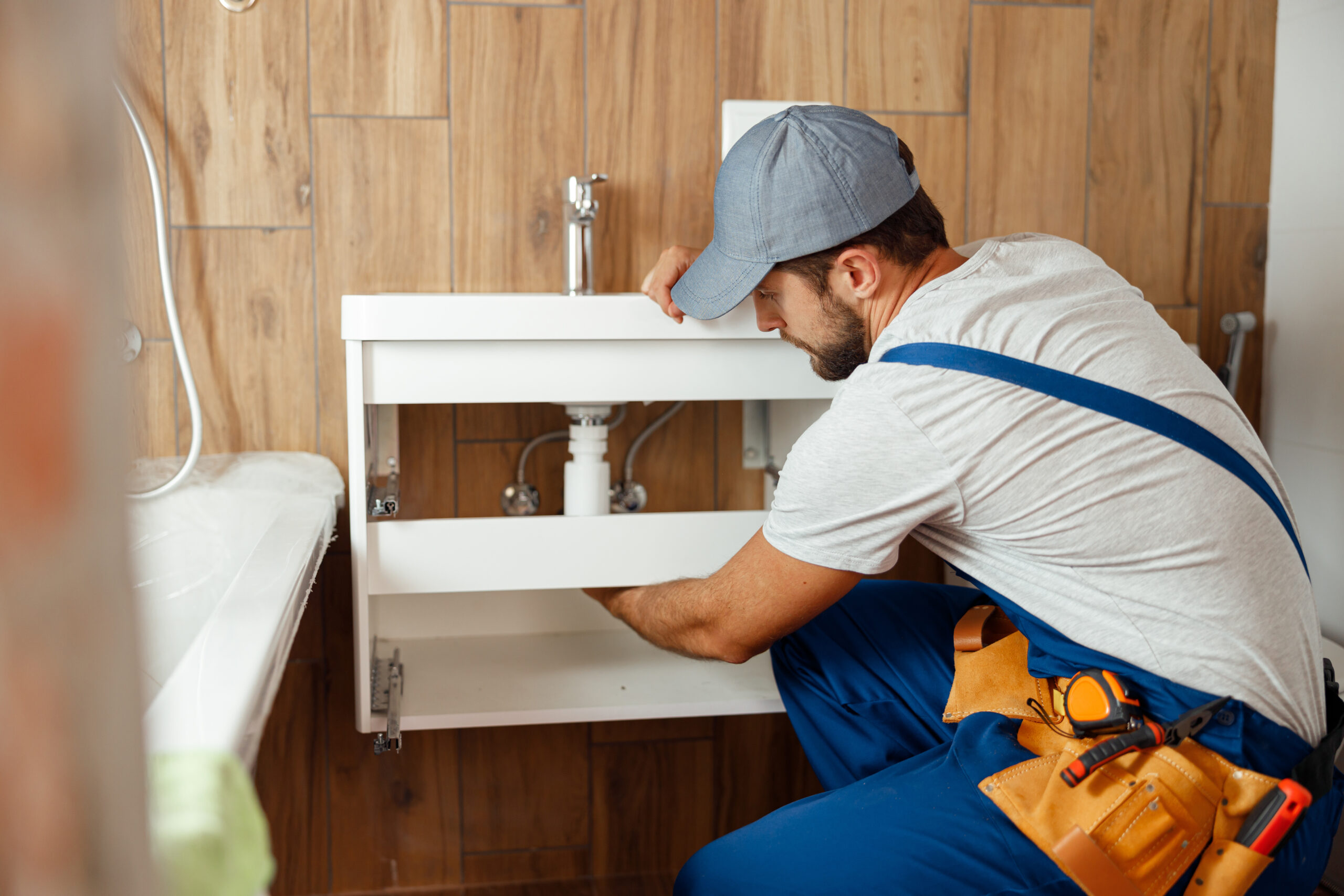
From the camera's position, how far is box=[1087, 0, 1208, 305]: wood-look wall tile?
5.17ft

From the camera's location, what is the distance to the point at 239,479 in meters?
1.32

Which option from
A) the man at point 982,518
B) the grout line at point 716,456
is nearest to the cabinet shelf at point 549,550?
the man at point 982,518

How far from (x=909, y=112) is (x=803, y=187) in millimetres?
627

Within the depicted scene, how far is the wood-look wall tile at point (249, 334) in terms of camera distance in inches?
55.9

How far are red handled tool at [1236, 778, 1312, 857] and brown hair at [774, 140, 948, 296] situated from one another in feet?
1.93

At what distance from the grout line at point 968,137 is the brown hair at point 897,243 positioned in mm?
500

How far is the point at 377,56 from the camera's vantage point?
142cm

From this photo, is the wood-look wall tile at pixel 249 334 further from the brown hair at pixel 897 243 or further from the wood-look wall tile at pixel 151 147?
the brown hair at pixel 897 243

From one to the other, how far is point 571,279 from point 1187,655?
2.98ft

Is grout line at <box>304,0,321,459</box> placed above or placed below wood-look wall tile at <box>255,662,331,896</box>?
above

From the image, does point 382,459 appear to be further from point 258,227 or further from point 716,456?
point 716,456

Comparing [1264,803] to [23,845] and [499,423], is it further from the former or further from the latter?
[499,423]

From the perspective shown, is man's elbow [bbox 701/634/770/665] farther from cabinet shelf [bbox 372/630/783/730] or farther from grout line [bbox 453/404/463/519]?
grout line [bbox 453/404/463/519]

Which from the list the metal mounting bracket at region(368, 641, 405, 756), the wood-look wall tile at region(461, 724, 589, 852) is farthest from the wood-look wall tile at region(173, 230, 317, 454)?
the wood-look wall tile at region(461, 724, 589, 852)
